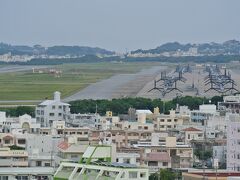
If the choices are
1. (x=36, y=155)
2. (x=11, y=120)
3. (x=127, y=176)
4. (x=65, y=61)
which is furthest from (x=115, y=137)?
(x=65, y=61)

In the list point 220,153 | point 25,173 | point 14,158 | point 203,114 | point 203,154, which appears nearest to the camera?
point 25,173

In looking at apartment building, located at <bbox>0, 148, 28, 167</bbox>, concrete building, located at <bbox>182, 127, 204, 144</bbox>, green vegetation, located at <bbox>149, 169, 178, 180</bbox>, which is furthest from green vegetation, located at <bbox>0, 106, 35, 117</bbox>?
green vegetation, located at <bbox>149, 169, 178, 180</bbox>

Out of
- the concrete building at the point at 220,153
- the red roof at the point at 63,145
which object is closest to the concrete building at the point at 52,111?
the concrete building at the point at 220,153

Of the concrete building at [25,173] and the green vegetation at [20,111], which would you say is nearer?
the concrete building at [25,173]

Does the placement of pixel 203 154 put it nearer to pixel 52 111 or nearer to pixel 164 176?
pixel 164 176

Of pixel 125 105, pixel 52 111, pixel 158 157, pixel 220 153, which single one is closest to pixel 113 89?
pixel 125 105

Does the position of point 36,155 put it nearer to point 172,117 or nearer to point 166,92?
point 172,117

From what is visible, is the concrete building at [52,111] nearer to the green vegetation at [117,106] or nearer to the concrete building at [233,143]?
the green vegetation at [117,106]

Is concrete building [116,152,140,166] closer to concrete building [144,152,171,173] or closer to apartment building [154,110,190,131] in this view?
concrete building [144,152,171,173]

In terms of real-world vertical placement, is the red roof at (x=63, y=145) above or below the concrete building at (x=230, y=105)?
above

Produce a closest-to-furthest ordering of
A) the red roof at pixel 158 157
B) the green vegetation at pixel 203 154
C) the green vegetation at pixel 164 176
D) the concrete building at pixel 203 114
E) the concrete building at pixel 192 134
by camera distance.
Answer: the green vegetation at pixel 164 176 → the red roof at pixel 158 157 → the green vegetation at pixel 203 154 → the concrete building at pixel 192 134 → the concrete building at pixel 203 114

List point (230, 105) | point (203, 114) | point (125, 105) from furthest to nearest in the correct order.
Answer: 1. point (125, 105)
2. point (230, 105)
3. point (203, 114)
